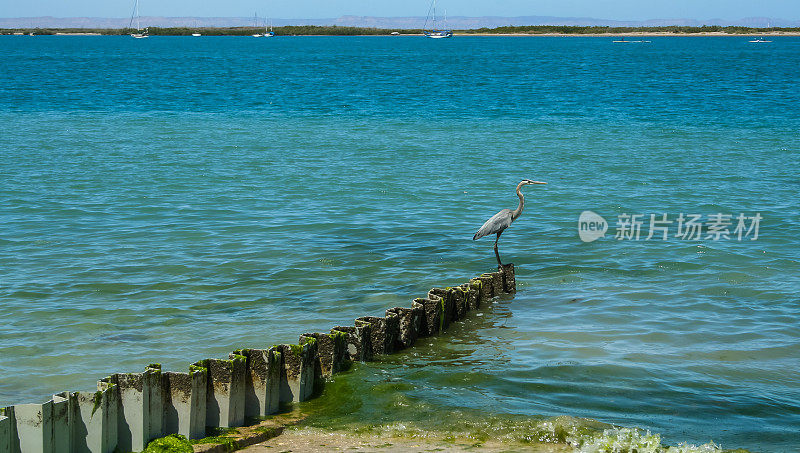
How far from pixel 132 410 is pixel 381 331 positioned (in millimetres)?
3616

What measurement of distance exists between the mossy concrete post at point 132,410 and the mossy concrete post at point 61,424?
18.1 inches

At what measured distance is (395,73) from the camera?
83.4 m

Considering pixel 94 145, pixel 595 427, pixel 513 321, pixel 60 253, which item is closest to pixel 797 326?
pixel 513 321

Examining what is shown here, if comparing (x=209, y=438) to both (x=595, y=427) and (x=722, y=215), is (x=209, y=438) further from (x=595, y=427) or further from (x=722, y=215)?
(x=722, y=215)

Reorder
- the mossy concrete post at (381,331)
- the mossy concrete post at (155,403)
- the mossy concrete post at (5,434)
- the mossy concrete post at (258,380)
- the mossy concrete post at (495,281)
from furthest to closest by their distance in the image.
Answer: the mossy concrete post at (495,281)
the mossy concrete post at (381,331)
the mossy concrete post at (258,380)
the mossy concrete post at (155,403)
the mossy concrete post at (5,434)

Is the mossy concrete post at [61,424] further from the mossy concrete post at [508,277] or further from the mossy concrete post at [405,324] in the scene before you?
the mossy concrete post at [508,277]

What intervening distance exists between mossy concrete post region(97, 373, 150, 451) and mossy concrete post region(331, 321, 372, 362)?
284 cm

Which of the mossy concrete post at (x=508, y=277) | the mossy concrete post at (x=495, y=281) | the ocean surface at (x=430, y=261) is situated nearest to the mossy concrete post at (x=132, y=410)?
the ocean surface at (x=430, y=261)

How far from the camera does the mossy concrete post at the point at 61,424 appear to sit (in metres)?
6.98

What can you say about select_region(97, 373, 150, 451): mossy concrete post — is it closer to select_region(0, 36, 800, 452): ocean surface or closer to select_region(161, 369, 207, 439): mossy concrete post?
select_region(161, 369, 207, 439): mossy concrete post

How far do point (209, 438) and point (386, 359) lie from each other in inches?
122

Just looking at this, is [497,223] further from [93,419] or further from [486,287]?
[93,419]

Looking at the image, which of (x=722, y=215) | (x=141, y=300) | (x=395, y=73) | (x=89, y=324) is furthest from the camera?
(x=395, y=73)

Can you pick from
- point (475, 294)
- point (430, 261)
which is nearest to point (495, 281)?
point (475, 294)
